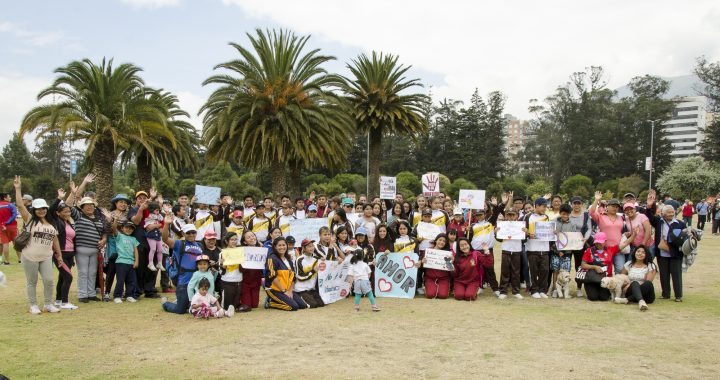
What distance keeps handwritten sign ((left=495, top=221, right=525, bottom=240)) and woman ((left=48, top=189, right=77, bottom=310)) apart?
7668mm

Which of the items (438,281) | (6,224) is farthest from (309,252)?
(6,224)

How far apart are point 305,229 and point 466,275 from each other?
3235mm

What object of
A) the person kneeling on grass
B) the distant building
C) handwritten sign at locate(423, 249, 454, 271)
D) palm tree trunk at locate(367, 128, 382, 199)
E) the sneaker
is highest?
the distant building

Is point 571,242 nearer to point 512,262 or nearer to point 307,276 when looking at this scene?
point 512,262

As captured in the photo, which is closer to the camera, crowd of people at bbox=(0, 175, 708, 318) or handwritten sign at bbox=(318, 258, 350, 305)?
crowd of people at bbox=(0, 175, 708, 318)

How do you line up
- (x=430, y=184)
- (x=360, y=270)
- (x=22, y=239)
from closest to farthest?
(x=22, y=239) < (x=360, y=270) < (x=430, y=184)

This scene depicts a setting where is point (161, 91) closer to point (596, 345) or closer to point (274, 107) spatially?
point (274, 107)

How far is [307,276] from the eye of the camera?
9859 mm

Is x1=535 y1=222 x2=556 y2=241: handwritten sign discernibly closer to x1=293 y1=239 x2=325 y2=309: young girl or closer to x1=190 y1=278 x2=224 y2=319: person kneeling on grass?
x1=293 y1=239 x2=325 y2=309: young girl

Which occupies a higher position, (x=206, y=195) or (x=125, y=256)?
(x=206, y=195)

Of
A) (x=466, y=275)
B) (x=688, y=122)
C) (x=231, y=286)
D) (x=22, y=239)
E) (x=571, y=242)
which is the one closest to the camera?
(x=22, y=239)

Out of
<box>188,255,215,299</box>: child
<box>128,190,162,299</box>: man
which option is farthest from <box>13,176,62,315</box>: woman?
<box>188,255,215,299</box>: child

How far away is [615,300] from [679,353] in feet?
11.1

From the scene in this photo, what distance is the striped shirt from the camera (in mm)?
9516
